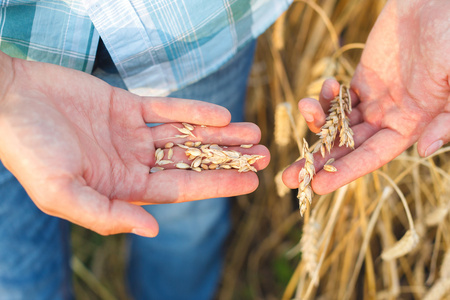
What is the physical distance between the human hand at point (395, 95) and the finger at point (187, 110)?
0.24 m

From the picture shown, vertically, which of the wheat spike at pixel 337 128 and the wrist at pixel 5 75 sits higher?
the wrist at pixel 5 75

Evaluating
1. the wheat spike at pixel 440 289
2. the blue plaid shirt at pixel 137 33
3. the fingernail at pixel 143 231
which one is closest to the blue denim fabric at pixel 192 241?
the blue plaid shirt at pixel 137 33

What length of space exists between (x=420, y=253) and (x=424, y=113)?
0.86m

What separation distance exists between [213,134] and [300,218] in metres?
1.02

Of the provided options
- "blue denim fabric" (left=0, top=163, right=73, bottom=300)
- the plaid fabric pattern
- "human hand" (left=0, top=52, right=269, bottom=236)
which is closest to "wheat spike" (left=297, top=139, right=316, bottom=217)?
"human hand" (left=0, top=52, right=269, bottom=236)

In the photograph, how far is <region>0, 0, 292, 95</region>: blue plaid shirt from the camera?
94 cm

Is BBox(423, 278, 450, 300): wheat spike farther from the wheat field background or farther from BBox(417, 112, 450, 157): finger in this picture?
BBox(417, 112, 450, 157): finger

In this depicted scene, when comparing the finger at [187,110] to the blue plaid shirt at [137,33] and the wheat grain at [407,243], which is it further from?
the wheat grain at [407,243]

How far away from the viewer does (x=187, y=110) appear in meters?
1.11

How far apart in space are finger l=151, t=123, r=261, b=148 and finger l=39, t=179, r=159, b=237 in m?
0.33

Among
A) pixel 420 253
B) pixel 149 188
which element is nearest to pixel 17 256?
pixel 149 188

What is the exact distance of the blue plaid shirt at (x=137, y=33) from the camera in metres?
0.94

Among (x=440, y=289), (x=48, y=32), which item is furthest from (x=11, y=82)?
(x=440, y=289)

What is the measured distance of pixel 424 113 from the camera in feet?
3.67
